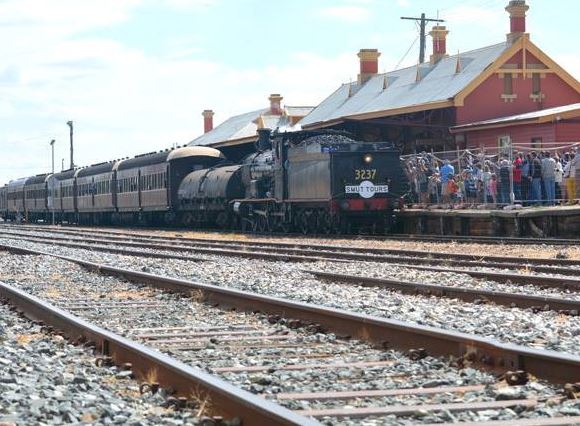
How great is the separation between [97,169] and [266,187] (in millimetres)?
22526

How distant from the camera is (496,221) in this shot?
25703 mm

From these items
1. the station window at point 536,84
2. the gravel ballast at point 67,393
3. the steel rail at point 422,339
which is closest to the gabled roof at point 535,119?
the station window at point 536,84

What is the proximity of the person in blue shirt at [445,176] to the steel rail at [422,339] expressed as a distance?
17405mm

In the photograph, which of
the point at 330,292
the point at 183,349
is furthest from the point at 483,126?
the point at 183,349

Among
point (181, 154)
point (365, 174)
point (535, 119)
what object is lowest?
point (365, 174)

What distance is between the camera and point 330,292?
12.5m

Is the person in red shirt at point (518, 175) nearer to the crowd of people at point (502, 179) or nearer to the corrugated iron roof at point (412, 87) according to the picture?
the crowd of people at point (502, 179)

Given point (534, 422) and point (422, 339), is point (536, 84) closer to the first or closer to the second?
point (422, 339)

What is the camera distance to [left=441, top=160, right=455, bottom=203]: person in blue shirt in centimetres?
2811

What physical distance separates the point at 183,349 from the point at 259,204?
25721 mm

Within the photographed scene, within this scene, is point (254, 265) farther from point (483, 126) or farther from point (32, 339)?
point (483, 126)

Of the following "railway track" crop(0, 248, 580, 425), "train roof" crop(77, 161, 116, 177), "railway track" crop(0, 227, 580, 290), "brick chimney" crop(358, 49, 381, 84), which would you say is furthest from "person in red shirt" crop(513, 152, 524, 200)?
"brick chimney" crop(358, 49, 381, 84)

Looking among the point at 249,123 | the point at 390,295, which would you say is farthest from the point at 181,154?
the point at 390,295

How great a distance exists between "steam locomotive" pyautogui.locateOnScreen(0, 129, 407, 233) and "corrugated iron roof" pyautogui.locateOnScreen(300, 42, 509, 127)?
4499 mm
